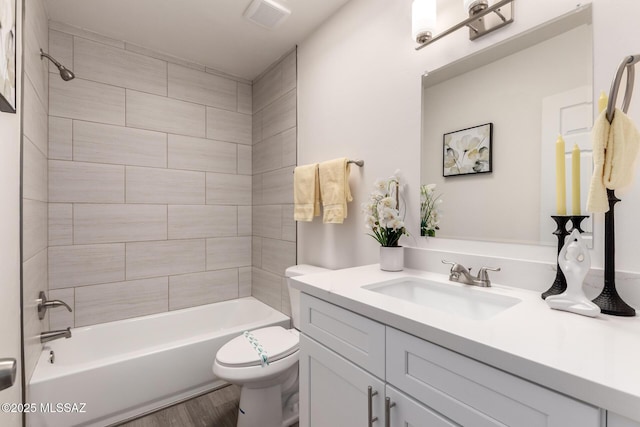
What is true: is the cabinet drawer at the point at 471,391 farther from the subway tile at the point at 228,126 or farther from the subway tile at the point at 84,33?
the subway tile at the point at 84,33

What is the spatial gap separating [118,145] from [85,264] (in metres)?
0.89

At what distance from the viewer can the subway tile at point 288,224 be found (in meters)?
2.31

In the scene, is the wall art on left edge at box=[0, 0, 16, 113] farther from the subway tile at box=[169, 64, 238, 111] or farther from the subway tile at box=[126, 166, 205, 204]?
the subway tile at box=[169, 64, 238, 111]

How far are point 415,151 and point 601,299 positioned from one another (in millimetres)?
865

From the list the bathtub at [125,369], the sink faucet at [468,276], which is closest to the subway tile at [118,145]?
the bathtub at [125,369]

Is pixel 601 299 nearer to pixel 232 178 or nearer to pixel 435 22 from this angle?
pixel 435 22

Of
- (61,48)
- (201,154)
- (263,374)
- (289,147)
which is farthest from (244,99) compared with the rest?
(263,374)

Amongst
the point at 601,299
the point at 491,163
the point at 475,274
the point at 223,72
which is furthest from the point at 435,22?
the point at 223,72

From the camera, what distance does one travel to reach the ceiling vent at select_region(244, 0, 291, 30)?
1.79 metres

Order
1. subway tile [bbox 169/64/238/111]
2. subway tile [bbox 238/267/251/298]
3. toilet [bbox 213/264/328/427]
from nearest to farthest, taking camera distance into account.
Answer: toilet [bbox 213/264/328/427] < subway tile [bbox 169/64/238/111] < subway tile [bbox 238/267/251/298]

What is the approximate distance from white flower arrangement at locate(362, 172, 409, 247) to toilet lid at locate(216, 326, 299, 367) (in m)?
0.80

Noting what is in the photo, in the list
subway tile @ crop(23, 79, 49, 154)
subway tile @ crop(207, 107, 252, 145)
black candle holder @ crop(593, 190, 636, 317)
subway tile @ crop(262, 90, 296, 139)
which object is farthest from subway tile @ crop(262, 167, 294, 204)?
black candle holder @ crop(593, 190, 636, 317)

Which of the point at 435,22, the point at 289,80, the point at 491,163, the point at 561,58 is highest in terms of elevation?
the point at 289,80

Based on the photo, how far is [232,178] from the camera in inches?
108
